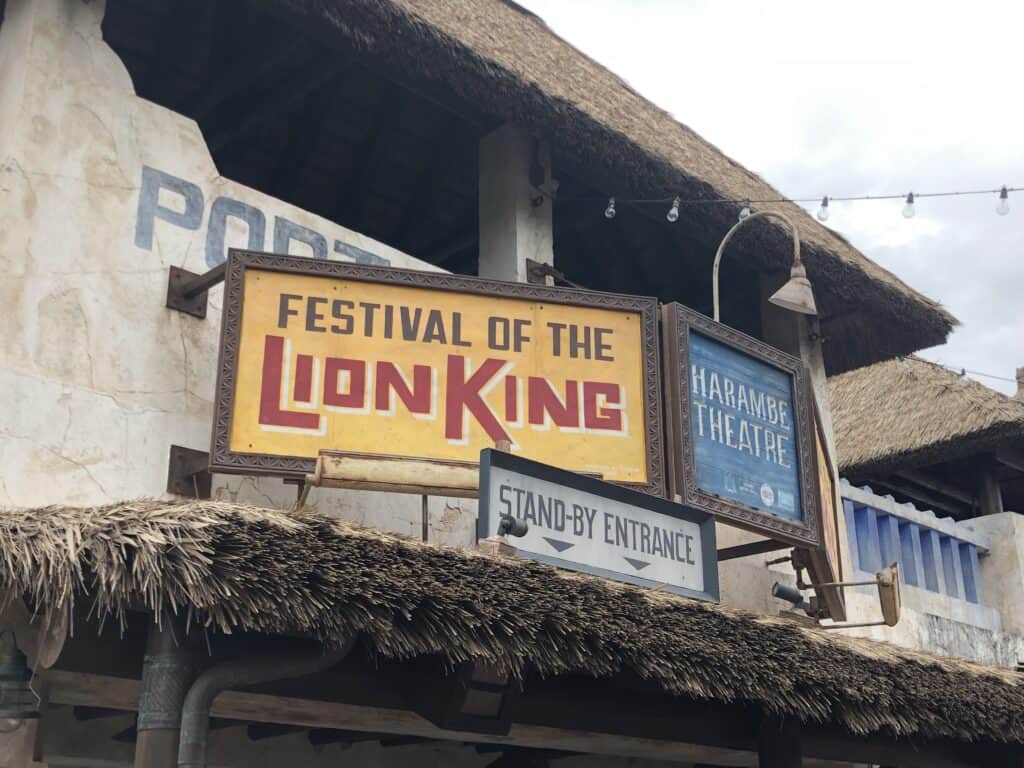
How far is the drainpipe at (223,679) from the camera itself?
516 centimetres

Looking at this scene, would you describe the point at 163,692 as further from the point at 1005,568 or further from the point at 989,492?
the point at 989,492

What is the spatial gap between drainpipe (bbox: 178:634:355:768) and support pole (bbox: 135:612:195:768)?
4 cm

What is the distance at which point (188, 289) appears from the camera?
7.05 meters

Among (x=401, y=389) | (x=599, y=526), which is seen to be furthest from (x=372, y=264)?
(x=599, y=526)

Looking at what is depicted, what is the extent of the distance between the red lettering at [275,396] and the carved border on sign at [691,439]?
2.08 metres

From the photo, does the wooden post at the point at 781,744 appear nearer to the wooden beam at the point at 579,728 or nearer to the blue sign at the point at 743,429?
the wooden beam at the point at 579,728

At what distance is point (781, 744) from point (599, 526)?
1.83 m

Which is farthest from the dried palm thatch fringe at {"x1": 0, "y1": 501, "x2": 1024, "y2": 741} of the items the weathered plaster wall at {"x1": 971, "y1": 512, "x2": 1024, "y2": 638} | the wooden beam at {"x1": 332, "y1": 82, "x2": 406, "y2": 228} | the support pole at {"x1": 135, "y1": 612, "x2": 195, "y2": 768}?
the weathered plaster wall at {"x1": 971, "y1": 512, "x2": 1024, "y2": 638}

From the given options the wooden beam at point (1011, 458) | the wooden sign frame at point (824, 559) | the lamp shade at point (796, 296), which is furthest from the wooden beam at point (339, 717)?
the wooden beam at point (1011, 458)

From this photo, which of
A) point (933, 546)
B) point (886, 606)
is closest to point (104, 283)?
point (886, 606)

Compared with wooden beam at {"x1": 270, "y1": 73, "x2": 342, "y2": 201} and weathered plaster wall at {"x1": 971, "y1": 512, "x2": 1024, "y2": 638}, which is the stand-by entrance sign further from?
weathered plaster wall at {"x1": 971, "y1": 512, "x2": 1024, "y2": 638}

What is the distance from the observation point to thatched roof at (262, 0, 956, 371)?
7727 millimetres

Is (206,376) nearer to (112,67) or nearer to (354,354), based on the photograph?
(354,354)

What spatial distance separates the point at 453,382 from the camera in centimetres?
717
